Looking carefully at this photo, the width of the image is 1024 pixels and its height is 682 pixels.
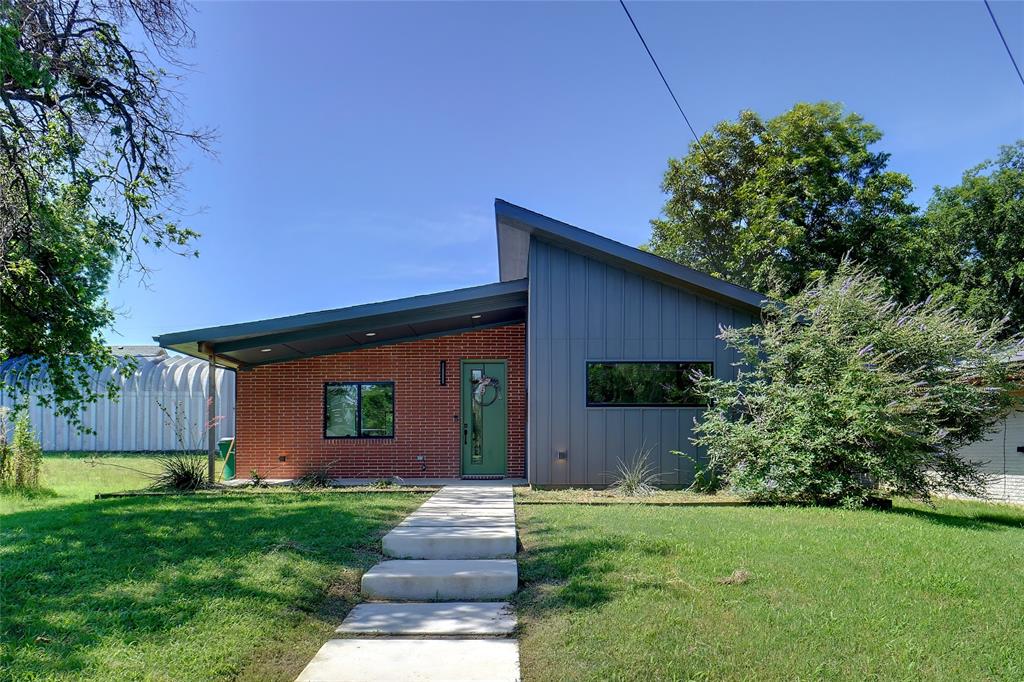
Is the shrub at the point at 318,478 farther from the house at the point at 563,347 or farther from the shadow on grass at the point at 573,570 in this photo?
the shadow on grass at the point at 573,570

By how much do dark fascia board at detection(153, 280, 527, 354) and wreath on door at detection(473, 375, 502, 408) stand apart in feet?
6.25

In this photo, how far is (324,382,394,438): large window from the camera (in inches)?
519

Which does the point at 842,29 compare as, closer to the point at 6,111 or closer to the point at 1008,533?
the point at 1008,533

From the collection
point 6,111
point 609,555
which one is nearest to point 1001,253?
point 609,555

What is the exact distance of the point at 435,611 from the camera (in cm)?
485

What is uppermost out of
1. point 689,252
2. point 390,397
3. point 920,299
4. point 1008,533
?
point 689,252

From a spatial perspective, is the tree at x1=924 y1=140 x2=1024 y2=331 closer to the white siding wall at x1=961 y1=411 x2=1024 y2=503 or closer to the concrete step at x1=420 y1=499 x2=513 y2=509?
the white siding wall at x1=961 y1=411 x2=1024 y2=503

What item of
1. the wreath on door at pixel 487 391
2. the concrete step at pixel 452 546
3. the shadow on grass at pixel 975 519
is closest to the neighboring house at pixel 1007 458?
the shadow on grass at pixel 975 519

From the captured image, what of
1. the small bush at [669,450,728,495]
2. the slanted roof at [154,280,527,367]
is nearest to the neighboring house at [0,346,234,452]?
the slanted roof at [154,280,527,367]

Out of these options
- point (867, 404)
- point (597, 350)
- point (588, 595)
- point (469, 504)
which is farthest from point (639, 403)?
point (588, 595)

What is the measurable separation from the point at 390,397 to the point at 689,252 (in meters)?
14.8

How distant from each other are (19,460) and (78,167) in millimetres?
5095

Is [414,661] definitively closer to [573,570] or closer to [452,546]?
[573,570]

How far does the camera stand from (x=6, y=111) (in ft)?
27.2
